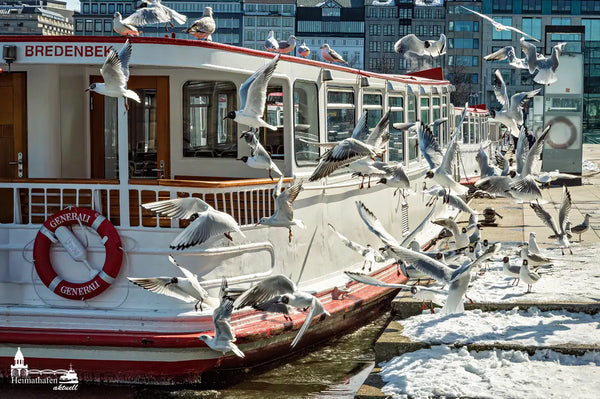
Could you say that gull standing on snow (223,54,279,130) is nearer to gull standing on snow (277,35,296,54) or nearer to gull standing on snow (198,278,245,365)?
gull standing on snow (198,278,245,365)

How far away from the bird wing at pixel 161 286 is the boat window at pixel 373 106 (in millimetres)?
5116

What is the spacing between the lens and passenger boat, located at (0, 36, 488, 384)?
Result: 9703mm

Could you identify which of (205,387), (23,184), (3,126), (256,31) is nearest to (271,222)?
(205,387)

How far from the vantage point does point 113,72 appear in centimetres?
965

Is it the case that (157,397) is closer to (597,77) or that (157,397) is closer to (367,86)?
(367,86)

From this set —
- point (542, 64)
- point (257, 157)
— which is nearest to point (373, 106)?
point (542, 64)

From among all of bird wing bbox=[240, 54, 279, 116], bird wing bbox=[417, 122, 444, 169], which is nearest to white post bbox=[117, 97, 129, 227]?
bird wing bbox=[240, 54, 279, 116]

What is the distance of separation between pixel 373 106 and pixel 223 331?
18.5 feet

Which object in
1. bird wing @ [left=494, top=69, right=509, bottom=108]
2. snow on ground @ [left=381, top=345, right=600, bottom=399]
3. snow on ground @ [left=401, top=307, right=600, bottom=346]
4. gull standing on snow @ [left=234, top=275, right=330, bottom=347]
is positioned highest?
bird wing @ [left=494, top=69, right=509, bottom=108]

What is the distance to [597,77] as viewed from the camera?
9162 centimetres

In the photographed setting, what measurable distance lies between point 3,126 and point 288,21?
16654cm

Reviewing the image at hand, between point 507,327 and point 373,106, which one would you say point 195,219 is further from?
point 373,106

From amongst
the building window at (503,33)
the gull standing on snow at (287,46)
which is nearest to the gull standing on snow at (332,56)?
the gull standing on snow at (287,46)

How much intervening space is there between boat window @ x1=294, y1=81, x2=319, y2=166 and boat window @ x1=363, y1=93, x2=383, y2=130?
5.44ft
